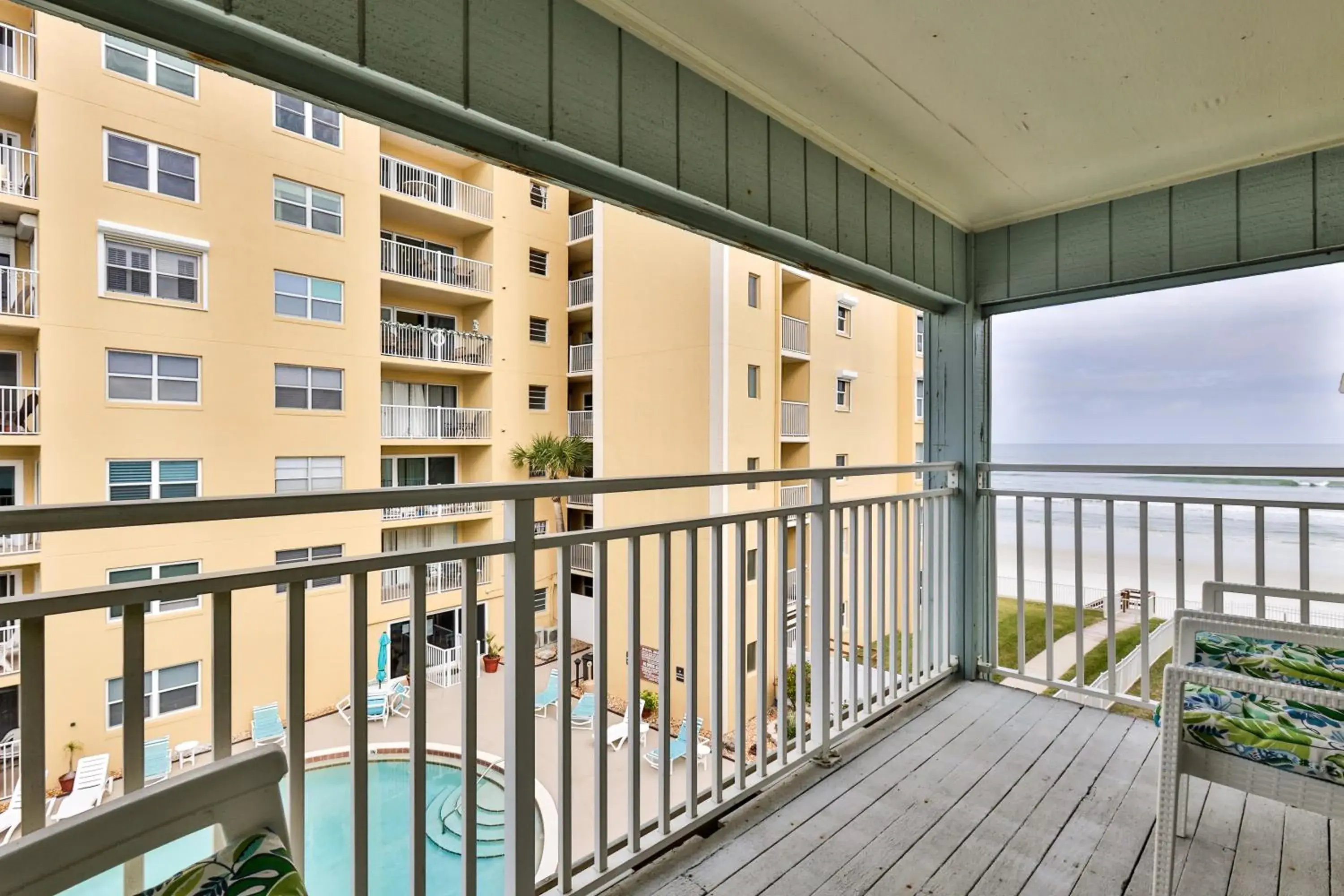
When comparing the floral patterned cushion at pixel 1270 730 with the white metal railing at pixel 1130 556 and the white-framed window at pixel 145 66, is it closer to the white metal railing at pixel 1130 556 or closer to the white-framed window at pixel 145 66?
the white metal railing at pixel 1130 556

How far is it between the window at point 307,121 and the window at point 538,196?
25.8 inches

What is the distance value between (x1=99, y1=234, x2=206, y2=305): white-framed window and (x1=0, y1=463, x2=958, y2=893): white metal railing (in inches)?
25.0

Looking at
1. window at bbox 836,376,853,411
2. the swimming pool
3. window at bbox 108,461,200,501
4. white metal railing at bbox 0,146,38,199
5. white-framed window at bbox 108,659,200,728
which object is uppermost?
white metal railing at bbox 0,146,38,199

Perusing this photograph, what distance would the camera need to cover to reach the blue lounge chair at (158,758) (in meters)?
1.11

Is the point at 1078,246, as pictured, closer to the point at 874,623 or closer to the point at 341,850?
the point at 874,623

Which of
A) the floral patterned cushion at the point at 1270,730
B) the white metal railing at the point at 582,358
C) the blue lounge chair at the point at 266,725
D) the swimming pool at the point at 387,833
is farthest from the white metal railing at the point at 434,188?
the floral patterned cushion at the point at 1270,730

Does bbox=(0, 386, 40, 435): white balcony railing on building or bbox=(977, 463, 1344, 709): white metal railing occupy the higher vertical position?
bbox=(0, 386, 40, 435): white balcony railing on building

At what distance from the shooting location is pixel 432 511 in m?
1.50

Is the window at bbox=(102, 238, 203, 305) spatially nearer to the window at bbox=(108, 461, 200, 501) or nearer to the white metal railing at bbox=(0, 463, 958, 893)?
the window at bbox=(108, 461, 200, 501)

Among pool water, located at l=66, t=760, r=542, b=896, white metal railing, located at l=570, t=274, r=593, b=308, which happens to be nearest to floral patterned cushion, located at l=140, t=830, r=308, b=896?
pool water, located at l=66, t=760, r=542, b=896

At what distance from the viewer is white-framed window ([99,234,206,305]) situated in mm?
1353

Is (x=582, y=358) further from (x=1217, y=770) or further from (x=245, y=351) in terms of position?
(x=1217, y=770)

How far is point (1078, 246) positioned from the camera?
2719mm

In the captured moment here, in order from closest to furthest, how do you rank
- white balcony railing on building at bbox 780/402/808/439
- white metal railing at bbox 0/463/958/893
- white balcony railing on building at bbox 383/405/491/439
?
white metal railing at bbox 0/463/958/893, white balcony railing on building at bbox 383/405/491/439, white balcony railing on building at bbox 780/402/808/439
